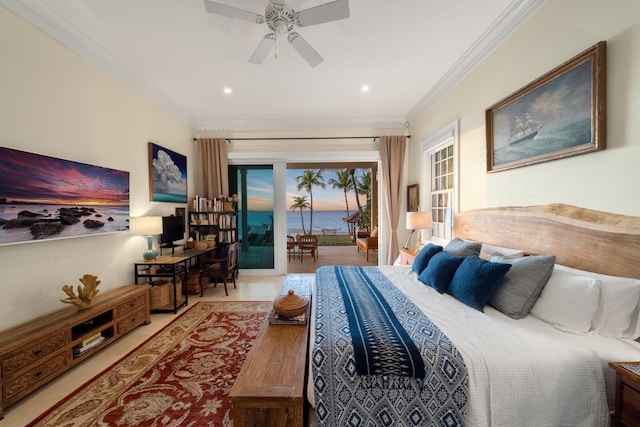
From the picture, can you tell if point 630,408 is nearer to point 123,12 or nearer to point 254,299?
point 254,299

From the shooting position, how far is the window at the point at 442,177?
3065 mm

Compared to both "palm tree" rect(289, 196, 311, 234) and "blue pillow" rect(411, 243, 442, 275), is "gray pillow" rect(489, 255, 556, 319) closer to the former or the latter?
"blue pillow" rect(411, 243, 442, 275)

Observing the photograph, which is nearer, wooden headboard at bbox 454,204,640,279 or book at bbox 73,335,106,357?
wooden headboard at bbox 454,204,640,279

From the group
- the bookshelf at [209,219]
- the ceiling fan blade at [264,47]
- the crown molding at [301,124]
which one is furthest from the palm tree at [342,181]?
the ceiling fan blade at [264,47]

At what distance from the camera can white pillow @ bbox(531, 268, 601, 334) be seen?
1.29 m

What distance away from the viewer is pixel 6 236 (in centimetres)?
173

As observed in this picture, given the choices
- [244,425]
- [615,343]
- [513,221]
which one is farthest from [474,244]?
[244,425]

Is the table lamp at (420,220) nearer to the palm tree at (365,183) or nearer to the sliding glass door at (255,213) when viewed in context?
the sliding glass door at (255,213)

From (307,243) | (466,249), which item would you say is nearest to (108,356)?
(466,249)

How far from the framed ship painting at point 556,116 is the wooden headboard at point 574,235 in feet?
1.35

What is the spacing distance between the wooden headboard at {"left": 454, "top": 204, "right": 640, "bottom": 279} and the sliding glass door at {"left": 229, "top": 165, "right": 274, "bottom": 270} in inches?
143

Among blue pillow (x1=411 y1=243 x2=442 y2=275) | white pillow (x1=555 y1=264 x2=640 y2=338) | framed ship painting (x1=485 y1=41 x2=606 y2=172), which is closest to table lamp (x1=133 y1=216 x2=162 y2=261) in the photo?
blue pillow (x1=411 y1=243 x2=442 y2=275)

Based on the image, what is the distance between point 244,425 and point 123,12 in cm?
314

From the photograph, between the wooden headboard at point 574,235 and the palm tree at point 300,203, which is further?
the palm tree at point 300,203
